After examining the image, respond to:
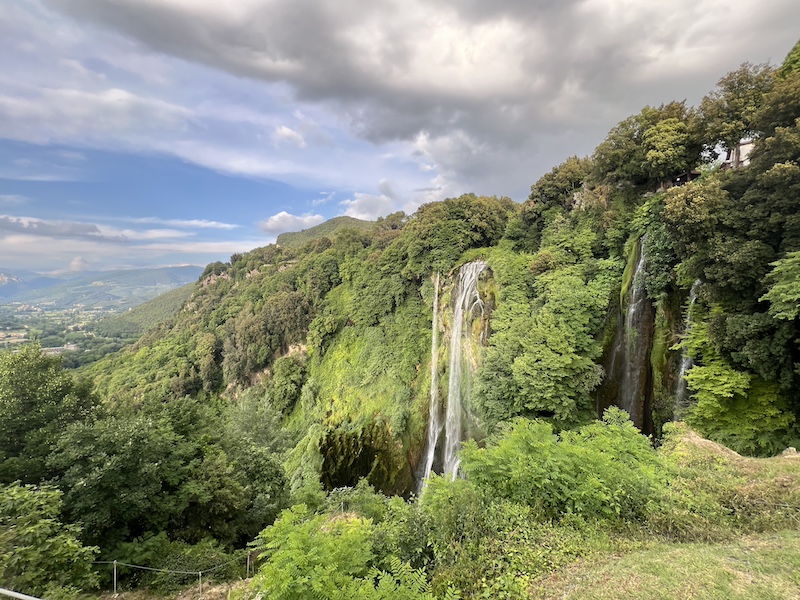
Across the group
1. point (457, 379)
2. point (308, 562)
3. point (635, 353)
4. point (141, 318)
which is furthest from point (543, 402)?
point (141, 318)

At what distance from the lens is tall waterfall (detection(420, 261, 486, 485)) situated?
19.6 meters

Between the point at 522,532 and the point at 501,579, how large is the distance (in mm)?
1008

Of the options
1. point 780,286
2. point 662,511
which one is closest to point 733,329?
point 780,286

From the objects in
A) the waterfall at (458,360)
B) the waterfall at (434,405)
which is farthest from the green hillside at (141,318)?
the waterfall at (458,360)

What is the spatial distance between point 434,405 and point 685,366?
45.0 ft

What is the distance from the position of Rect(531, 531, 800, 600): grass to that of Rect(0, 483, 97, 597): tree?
822 centimetres

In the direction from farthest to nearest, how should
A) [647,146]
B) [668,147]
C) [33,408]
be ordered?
1. [647,146]
2. [668,147]
3. [33,408]

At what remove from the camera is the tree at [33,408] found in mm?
8957

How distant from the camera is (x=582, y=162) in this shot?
21547mm

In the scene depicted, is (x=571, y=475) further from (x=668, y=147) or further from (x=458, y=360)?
(x=668, y=147)

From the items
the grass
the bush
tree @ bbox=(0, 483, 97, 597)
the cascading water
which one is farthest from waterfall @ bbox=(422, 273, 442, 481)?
tree @ bbox=(0, 483, 97, 597)

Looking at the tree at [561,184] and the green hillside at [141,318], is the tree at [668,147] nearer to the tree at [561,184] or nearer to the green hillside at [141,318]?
the tree at [561,184]

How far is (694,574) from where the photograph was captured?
478cm

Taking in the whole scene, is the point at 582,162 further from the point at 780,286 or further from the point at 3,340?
the point at 3,340
